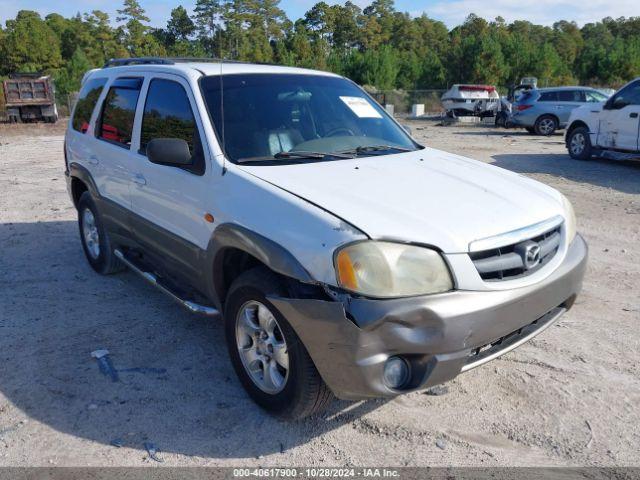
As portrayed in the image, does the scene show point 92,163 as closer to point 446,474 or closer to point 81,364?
point 81,364

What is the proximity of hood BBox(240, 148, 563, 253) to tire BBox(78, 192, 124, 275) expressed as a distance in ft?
8.13

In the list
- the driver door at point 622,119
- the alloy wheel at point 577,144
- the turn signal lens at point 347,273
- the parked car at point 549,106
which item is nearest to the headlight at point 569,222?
the turn signal lens at point 347,273

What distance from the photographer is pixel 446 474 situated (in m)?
2.75

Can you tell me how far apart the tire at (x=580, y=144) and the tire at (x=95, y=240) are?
1043 cm

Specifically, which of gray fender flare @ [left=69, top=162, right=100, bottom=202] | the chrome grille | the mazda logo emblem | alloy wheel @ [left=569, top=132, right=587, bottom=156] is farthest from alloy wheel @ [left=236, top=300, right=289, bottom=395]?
alloy wheel @ [left=569, top=132, right=587, bottom=156]

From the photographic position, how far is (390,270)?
2.61 m

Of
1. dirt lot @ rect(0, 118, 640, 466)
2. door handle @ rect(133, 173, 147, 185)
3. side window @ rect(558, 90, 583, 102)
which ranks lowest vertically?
dirt lot @ rect(0, 118, 640, 466)

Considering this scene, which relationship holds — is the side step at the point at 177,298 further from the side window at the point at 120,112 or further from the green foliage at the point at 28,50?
the green foliage at the point at 28,50

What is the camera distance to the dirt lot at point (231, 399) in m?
2.92

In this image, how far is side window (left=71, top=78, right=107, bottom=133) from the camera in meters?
5.28

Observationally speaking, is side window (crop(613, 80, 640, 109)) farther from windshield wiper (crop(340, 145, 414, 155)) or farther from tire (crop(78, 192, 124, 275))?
tire (crop(78, 192, 124, 275))

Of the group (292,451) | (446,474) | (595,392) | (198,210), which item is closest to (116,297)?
(198,210)

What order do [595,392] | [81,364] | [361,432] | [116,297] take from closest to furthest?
[361,432] → [595,392] → [81,364] → [116,297]

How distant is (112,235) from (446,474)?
350 cm
